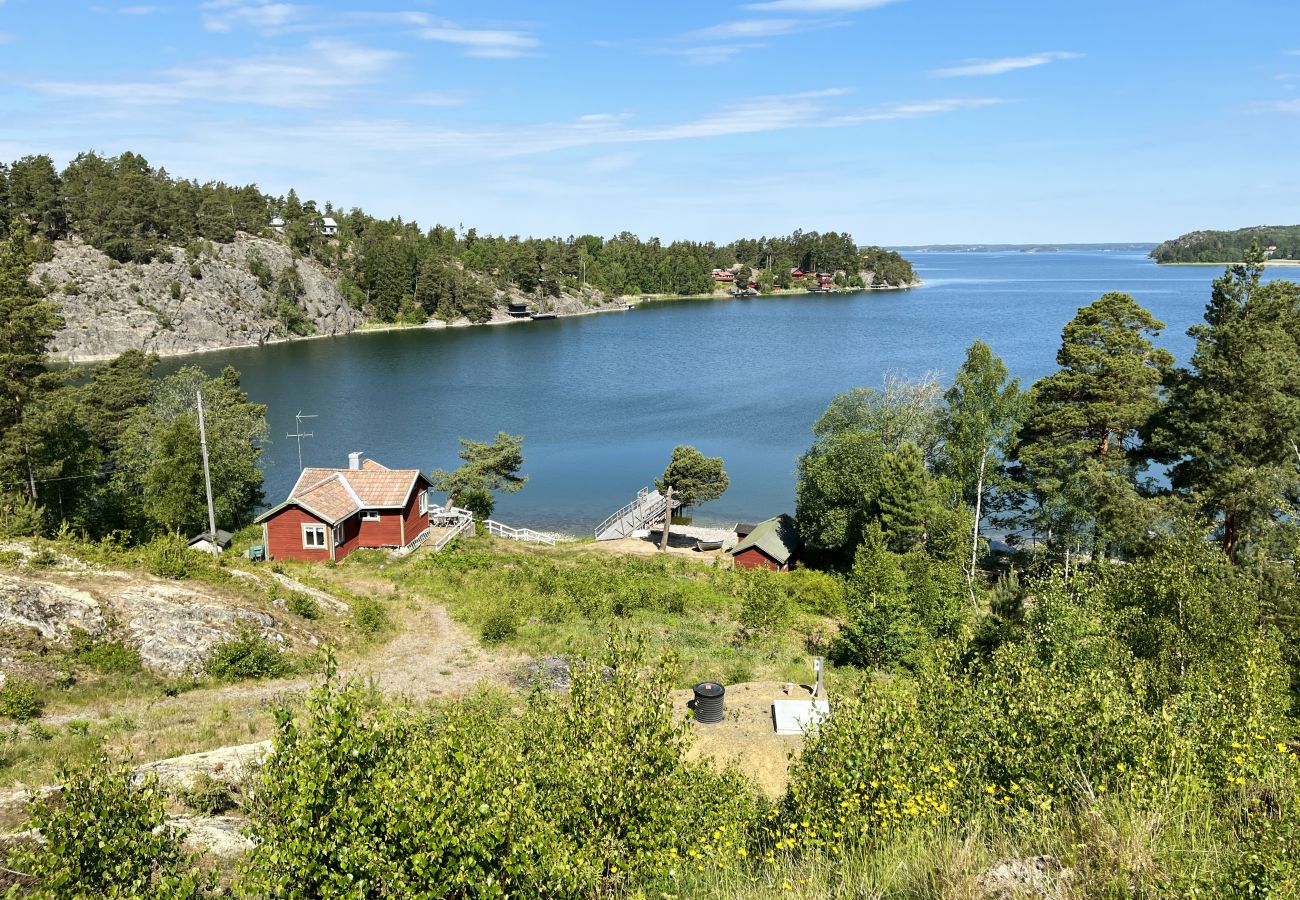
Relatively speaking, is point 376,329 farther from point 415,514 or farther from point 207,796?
point 207,796

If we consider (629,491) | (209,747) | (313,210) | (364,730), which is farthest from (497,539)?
(313,210)

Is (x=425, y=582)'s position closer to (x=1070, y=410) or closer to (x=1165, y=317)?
(x=1070, y=410)

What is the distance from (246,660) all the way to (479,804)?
16311mm

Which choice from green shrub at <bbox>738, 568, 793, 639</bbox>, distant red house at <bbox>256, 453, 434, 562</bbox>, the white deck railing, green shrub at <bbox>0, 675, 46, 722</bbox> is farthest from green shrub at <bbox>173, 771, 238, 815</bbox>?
the white deck railing

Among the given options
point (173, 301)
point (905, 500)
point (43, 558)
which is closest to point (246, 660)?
point (43, 558)

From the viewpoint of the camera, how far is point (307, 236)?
151250 mm

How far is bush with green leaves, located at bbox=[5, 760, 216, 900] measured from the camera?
6695 millimetres

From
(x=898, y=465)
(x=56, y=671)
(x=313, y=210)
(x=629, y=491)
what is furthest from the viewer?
(x=313, y=210)

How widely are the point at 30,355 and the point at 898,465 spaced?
1514 inches

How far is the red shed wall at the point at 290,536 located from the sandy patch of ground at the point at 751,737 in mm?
19458

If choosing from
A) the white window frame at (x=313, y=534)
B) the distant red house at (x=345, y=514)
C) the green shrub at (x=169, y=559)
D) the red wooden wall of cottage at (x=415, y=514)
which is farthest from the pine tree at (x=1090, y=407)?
the green shrub at (x=169, y=559)

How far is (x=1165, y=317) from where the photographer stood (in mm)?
123500

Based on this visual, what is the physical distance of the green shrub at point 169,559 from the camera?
23.9 meters

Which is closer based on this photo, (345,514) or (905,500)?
(345,514)
